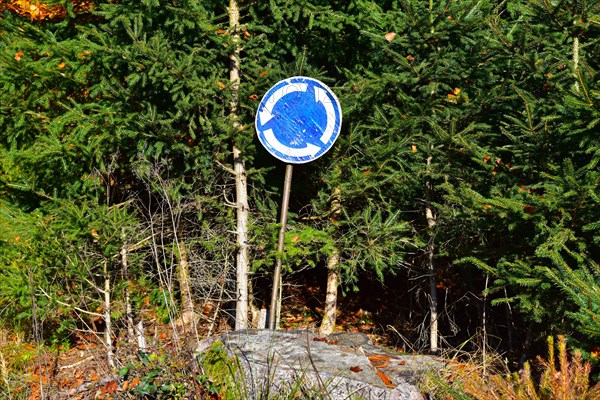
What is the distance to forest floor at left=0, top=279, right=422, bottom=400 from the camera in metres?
4.49

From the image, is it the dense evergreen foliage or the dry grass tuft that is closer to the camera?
the dry grass tuft

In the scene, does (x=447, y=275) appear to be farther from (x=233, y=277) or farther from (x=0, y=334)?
(x=0, y=334)

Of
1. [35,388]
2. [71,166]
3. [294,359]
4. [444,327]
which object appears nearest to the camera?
[294,359]

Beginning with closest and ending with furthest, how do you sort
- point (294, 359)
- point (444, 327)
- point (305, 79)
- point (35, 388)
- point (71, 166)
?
point (294, 359) → point (35, 388) → point (305, 79) → point (71, 166) → point (444, 327)

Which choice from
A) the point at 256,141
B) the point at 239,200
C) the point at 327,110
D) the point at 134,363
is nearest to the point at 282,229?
the point at 239,200

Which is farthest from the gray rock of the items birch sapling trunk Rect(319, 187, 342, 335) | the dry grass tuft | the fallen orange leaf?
birch sapling trunk Rect(319, 187, 342, 335)

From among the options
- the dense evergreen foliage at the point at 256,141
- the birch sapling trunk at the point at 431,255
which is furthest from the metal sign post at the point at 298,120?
the birch sapling trunk at the point at 431,255

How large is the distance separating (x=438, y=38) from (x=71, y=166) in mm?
Result: 3729

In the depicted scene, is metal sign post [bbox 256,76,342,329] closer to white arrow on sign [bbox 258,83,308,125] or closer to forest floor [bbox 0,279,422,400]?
white arrow on sign [bbox 258,83,308,125]

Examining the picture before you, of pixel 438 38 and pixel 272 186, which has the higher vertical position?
pixel 438 38

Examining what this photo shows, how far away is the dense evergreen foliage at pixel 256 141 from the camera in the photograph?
5895mm

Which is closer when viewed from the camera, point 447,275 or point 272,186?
point 272,186

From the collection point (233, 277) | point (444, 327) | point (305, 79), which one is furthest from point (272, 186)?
point (444, 327)

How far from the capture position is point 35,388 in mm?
5457
